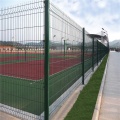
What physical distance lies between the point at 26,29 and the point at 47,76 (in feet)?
3.44

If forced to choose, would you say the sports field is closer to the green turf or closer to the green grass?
the green turf

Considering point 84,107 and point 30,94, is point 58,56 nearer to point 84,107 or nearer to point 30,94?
point 30,94

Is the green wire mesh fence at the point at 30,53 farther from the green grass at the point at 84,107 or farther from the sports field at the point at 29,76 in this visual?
the green grass at the point at 84,107

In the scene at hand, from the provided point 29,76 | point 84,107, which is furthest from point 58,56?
point 84,107

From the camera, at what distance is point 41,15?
4.25 meters

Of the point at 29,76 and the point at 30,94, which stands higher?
the point at 29,76

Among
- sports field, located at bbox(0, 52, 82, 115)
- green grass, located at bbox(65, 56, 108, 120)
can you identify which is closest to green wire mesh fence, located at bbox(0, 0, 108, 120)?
sports field, located at bbox(0, 52, 82, 115)

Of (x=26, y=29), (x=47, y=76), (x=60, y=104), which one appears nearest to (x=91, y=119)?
(x=60, y=104)

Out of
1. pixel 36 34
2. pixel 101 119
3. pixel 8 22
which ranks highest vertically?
pixel 8 22

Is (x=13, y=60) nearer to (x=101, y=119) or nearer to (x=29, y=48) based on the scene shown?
(x=29, y=48)

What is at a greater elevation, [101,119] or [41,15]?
A: [41,15]

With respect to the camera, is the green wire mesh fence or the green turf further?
the green turf

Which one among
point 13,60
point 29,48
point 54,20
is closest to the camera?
point 29,48

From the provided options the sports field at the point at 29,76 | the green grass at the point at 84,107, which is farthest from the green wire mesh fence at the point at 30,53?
the green grass at the point at 84,107
